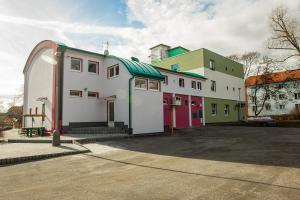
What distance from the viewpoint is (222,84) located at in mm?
31453

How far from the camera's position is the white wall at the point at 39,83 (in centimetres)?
1699

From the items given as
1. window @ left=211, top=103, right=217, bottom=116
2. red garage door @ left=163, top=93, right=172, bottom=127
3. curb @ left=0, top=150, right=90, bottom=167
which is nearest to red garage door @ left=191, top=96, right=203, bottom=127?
window @ left=211, top=103, right=217, bottom=116

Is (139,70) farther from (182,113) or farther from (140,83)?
(182,113)

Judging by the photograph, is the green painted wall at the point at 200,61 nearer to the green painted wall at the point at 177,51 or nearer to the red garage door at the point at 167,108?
the green painted wall at the point at 177,51

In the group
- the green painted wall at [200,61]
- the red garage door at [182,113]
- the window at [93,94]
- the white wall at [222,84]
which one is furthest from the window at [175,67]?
the window at [93,94]

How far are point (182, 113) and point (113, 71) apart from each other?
10.0 metres

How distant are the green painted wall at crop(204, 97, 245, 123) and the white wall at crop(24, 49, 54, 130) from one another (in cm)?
1916

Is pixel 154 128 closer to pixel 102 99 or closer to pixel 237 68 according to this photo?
pixel 102 99

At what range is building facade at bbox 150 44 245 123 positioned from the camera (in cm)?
2828

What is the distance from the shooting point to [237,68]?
117ft

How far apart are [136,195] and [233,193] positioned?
6.47ft

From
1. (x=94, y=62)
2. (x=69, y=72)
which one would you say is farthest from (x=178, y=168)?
(x=94, y=62)

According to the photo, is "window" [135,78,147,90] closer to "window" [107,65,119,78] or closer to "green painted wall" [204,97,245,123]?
"window" [107,65,119,78]

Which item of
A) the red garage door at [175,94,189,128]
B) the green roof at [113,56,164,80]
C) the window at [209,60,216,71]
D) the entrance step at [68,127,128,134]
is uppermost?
the window at [209,60,216,71]
